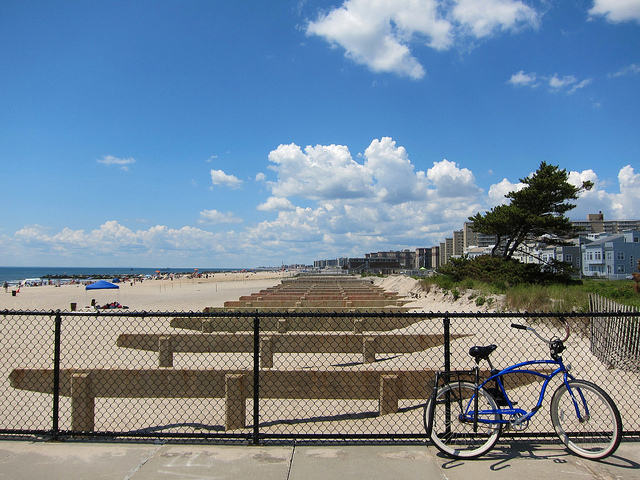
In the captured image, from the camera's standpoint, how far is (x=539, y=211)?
25234 mm

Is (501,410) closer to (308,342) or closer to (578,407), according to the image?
(578,407)

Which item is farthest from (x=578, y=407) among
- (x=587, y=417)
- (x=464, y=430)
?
(x=464, y=430)

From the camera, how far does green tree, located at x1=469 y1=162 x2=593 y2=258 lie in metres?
24.0

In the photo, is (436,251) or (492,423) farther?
(436,251)

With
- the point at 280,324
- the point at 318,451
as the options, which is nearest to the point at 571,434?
the point at 318,451

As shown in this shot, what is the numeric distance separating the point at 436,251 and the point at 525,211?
582 ft

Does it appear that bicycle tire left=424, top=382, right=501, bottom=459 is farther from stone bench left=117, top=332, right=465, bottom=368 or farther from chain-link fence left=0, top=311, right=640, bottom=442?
stone bench left=117, top=332, right=465, bottom=368

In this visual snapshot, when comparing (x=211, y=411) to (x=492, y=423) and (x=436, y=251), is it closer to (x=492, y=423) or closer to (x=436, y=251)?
(x=492, y=423)

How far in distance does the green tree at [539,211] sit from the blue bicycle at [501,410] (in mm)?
21789

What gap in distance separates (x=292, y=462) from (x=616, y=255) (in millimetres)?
73451

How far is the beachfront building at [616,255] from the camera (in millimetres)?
61594

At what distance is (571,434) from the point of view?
4410mm

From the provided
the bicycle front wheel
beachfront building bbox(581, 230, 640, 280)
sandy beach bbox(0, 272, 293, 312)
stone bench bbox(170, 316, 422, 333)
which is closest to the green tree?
stone bench bbox(170, 316, 422, 333)

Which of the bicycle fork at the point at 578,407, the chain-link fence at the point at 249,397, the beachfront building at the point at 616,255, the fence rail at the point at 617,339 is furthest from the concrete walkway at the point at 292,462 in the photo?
the beachfront building at the point at 616,255
